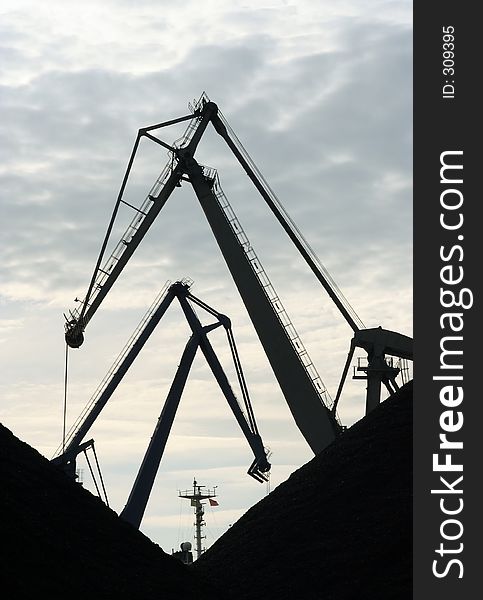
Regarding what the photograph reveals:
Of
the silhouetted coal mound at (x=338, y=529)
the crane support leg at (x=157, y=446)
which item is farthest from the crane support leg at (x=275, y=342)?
the crane support leg at (x=157, y=446)

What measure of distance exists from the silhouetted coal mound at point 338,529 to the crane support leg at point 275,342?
1758mm

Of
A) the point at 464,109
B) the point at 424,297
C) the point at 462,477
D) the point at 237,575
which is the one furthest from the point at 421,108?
the point at 237,575

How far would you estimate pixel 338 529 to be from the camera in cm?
3916

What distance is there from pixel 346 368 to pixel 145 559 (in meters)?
17.0

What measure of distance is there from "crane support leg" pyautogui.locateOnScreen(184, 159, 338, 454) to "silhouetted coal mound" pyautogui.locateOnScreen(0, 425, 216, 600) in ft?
45.3

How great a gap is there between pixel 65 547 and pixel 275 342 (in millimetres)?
20798

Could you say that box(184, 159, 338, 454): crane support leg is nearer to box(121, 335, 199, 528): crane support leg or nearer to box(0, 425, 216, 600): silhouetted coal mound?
box(121, 335, 199, 528): crane support leg

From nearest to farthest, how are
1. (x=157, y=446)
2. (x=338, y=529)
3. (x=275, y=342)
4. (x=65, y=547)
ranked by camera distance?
(x=65, y=547) < (x=338, y=529) < (x=275, y=342) < (x=157, y=446)

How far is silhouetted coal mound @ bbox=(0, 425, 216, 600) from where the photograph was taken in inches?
1105

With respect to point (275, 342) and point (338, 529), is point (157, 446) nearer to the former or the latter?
point (275, 342)

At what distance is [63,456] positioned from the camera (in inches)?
1980

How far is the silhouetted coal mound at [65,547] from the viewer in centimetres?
2808

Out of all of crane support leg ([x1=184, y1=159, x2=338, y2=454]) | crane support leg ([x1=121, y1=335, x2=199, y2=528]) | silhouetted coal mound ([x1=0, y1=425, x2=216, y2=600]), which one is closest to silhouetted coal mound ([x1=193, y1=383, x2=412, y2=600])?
crane support leg ([x1=184, y1=159, x2=338, y2=454])

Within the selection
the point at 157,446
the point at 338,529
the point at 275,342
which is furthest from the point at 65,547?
the point at 275,342
